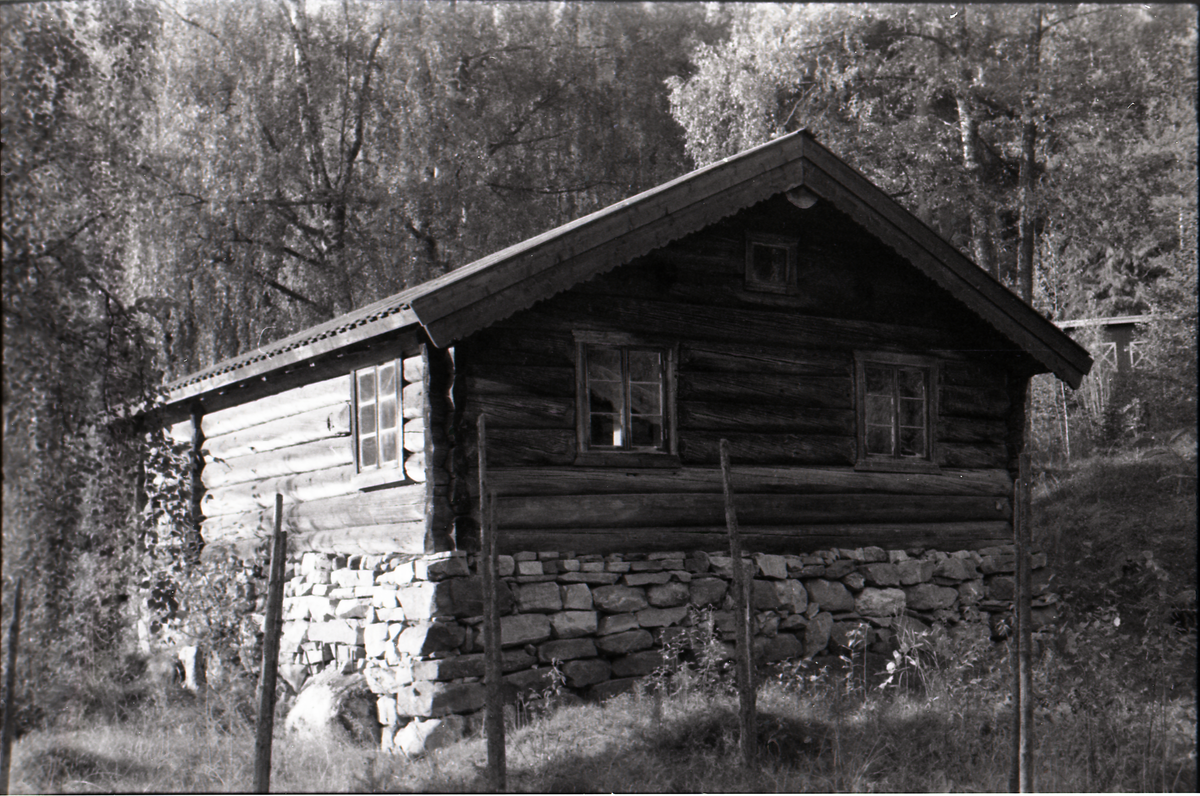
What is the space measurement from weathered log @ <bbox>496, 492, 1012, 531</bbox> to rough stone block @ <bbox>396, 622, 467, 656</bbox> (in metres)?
1.13

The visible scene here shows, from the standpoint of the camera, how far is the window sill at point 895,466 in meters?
13.5

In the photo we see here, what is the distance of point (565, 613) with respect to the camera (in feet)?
36.9

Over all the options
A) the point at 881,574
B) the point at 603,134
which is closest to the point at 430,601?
the point at 881,574

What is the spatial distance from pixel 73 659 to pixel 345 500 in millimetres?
3671

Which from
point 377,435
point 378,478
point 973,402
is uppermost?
point 973,402

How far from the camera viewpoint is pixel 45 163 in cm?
793

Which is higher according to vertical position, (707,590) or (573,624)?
(707,590)

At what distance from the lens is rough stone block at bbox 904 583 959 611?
13609 millimetres

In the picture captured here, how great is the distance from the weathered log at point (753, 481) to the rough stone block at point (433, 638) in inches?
55.0

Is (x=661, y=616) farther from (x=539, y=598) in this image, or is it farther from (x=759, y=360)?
(x=759, y=360)

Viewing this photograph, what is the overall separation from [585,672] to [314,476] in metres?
4.03

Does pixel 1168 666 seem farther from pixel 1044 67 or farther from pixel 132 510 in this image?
pixel 1044 67

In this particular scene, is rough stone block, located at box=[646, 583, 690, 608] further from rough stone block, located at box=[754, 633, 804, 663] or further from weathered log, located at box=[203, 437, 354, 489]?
weathered log, located at box=[203, 437, 354, 489]

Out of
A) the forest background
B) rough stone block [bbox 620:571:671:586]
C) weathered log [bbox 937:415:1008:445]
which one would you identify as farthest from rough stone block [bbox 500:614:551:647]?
the forest background
